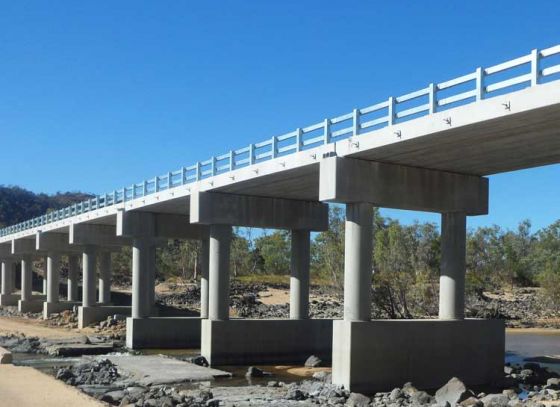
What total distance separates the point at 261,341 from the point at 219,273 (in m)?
3.42

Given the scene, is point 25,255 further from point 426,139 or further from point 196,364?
point 426,139

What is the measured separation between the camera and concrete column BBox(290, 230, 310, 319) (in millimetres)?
34531

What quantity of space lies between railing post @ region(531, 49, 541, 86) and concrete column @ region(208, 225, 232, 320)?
59.1 feet

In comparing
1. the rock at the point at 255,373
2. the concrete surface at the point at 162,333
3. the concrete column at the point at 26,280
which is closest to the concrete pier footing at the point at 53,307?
the concrete column at the point at 26,280

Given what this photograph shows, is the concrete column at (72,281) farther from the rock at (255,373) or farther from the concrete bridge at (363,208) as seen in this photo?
the rock at (255,373)

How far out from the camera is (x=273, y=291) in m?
84.7

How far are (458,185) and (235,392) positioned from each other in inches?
413

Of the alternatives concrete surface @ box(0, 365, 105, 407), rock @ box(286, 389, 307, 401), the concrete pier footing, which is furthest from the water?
the concrete pier footing

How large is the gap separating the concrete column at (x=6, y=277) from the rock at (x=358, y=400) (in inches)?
2475

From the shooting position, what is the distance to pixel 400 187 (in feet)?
81.0

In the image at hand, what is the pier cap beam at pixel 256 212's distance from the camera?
32.1 metres

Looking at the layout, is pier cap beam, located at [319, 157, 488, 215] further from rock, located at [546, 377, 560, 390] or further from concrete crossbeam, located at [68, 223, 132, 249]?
concrete crossbeam, located at [68, 223, 132, 249]

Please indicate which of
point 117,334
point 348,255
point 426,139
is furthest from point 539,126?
point 117,334

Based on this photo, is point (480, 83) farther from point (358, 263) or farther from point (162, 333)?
point (162, 333)
